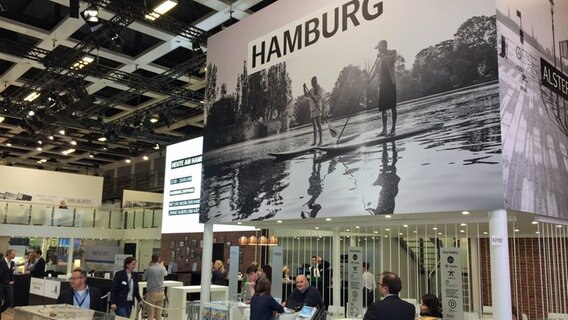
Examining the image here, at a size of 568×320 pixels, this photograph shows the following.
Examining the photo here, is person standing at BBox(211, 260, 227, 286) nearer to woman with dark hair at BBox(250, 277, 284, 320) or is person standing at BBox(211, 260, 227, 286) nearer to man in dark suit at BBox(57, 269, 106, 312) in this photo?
man in dark suit at BBox(57, 269, 106, 312)

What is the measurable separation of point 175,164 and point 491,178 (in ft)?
39.5

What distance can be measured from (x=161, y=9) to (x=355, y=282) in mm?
5834

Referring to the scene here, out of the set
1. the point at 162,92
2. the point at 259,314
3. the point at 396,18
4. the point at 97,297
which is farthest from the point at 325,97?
the point at 162,92

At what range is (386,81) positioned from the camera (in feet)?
20.0

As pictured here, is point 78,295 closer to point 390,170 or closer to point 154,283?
point 390,170

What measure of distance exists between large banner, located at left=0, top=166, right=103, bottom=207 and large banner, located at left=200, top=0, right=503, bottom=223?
13.1 metres

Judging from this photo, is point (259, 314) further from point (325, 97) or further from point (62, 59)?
point (62, 59)

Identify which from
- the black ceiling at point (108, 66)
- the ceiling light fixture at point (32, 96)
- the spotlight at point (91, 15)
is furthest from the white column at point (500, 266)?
the ceiling light fixture at point (32, 96)

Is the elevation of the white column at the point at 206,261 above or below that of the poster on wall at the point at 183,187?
below

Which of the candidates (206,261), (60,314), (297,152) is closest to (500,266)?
(297,152)

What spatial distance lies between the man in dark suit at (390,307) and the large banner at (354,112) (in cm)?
136

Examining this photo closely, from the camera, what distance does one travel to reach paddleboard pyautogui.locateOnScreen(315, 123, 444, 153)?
5.62m

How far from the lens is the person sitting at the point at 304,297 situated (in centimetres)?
614

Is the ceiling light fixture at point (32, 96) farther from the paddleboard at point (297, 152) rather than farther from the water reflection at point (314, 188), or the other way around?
the water reflection at point (314, 188)
